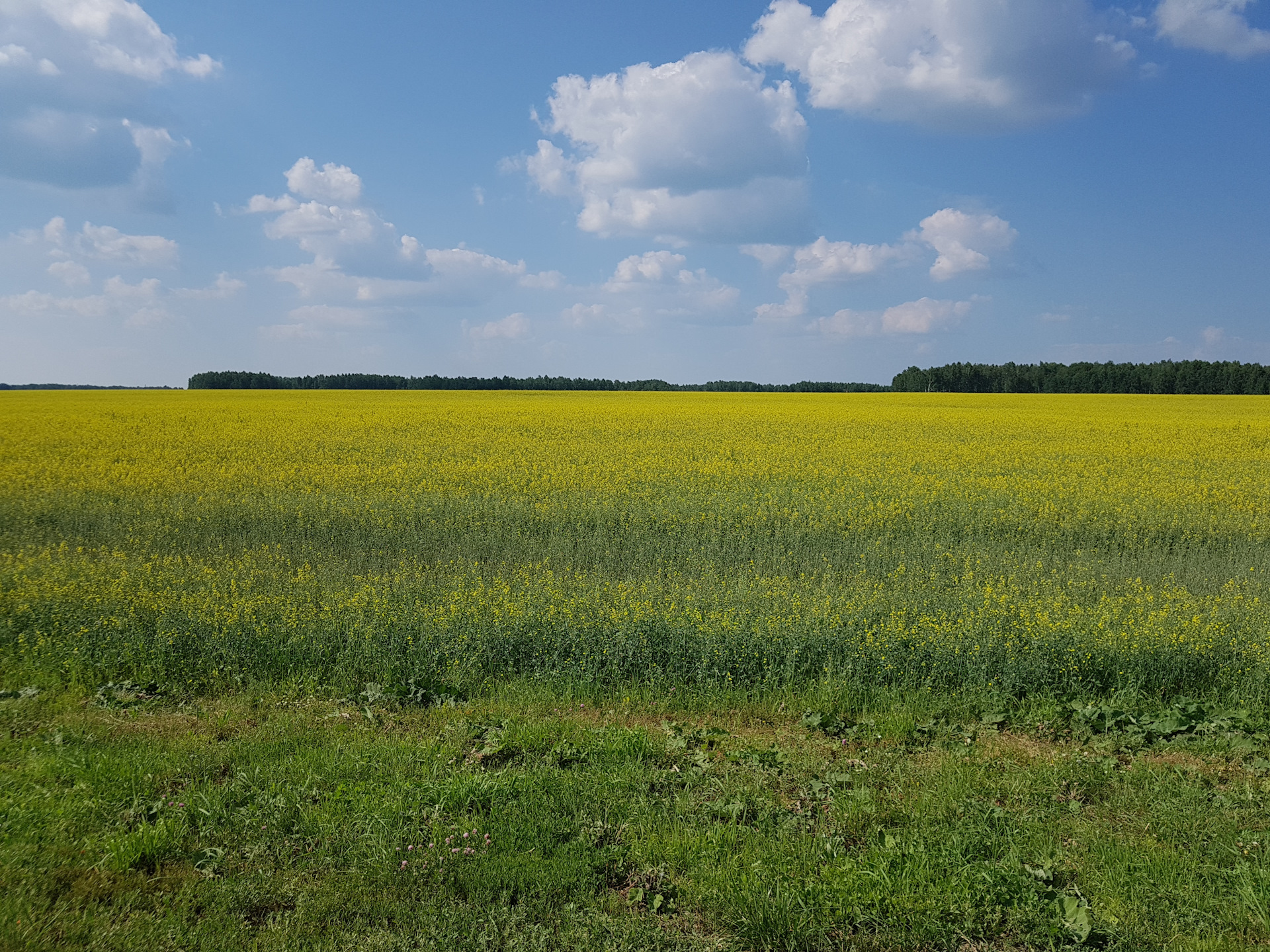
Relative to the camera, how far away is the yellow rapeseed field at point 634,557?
788 cm

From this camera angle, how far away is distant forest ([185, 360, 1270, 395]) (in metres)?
79.6

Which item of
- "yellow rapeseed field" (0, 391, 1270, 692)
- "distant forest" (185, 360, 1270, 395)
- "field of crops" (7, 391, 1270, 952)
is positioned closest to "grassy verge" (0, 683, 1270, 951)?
"field of crops" (7, 391, 1270, 952)

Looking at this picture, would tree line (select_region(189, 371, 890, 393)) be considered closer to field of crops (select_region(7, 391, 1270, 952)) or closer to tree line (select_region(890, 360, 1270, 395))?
tree line (select_region(890, 360, 1270, 395))

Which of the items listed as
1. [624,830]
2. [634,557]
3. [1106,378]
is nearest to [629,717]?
[624,830]

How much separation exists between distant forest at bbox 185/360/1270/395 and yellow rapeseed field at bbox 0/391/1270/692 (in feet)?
197

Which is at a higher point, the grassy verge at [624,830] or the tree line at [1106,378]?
the tree line at [1106,378]

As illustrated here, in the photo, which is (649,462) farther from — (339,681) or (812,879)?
(812,879)

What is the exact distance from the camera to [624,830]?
15.3 feet

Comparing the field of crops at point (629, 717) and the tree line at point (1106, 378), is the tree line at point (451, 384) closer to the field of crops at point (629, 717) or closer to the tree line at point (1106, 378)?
the tree line at point (1106, 378)

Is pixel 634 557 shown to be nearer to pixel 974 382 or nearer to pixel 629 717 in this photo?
pixel 629 717

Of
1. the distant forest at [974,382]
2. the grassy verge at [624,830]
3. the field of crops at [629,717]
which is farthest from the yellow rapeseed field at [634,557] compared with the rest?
the distant forest at [974,382]

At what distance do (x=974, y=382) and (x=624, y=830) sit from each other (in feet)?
324

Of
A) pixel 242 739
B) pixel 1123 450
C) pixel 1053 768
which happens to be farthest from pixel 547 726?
pixel 1123 450

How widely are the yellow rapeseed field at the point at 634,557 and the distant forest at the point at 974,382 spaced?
197ft
